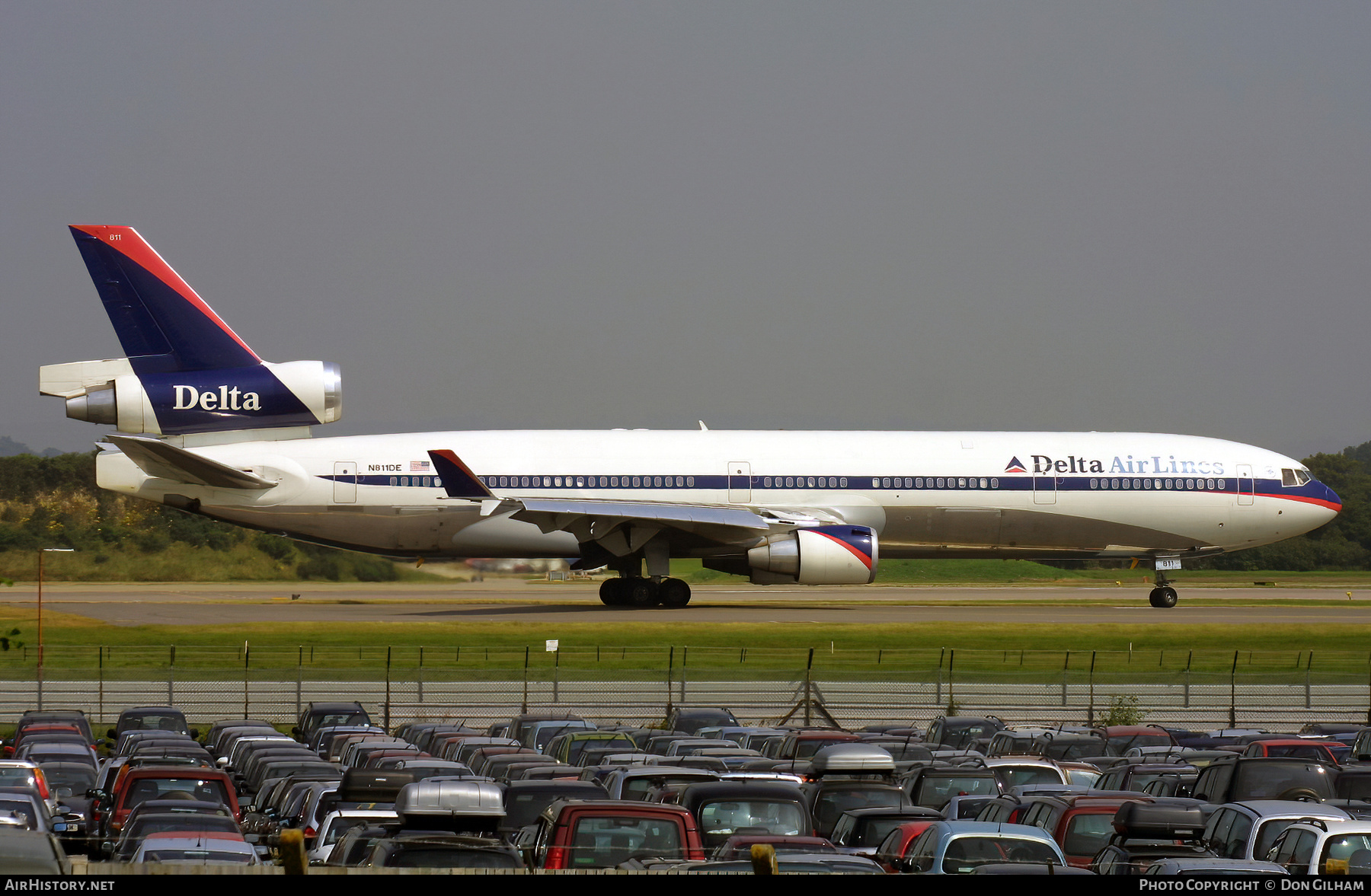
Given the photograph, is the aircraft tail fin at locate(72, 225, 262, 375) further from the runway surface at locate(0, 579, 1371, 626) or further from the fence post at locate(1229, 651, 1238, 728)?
A: the fence post at locate(1229, 651, 1238, 728)

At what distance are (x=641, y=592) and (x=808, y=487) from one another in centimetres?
545

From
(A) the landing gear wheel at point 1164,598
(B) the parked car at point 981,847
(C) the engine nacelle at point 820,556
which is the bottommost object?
(B) the parked car at point 981,847

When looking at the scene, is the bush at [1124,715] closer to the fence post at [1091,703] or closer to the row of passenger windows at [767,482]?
the fence post at [1091,703]

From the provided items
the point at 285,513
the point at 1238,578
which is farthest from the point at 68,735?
the point at 1238,578

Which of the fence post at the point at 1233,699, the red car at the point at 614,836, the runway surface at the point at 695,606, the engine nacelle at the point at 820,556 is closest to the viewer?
the red car at the point at 614,836

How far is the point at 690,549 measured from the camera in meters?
40.3

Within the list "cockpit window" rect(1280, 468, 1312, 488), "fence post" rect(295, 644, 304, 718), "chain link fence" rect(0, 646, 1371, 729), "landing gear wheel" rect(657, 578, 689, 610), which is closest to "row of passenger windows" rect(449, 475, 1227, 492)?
"landing gear wheel" rect(657, 578, 689, 610)

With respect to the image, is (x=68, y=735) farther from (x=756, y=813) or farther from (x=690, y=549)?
(x=690, y=549)

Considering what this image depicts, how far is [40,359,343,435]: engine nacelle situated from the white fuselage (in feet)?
2.71

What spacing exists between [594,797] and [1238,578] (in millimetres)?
72084

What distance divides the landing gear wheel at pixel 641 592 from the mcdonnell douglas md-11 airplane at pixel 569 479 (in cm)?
5

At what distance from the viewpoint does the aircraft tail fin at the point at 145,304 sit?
39219 millimetres

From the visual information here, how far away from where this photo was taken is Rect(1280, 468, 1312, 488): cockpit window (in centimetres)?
4416

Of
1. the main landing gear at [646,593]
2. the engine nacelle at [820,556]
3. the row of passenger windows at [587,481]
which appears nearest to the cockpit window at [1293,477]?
the engine nacelle at [820,556]
